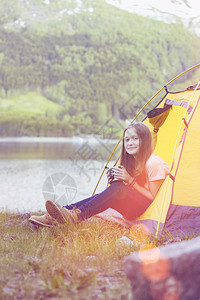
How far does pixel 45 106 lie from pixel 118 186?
133794mm

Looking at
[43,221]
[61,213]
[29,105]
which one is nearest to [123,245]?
[61,213]

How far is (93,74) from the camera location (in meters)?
156

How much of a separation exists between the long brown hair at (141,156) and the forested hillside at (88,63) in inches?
4242

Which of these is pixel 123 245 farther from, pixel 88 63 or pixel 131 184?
pixel 88 63

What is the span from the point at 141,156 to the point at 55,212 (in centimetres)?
139

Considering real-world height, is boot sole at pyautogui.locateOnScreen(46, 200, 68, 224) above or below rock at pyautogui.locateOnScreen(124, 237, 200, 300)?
below

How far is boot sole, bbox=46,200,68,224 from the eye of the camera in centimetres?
416

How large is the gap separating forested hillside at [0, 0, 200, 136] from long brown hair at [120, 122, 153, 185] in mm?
107751

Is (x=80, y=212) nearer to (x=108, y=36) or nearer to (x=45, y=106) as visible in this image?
(x=45, y=106)

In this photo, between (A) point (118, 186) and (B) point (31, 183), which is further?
(B) point (31, 183)

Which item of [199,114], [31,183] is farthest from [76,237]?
[31,183]

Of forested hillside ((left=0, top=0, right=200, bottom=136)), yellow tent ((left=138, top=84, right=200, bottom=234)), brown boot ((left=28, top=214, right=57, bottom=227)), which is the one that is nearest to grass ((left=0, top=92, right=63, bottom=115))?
forested hillside ((left=0, top=0, right=200, bottom=136))

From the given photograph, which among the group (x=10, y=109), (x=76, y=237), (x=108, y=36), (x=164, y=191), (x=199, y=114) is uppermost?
(x=108, y=36)

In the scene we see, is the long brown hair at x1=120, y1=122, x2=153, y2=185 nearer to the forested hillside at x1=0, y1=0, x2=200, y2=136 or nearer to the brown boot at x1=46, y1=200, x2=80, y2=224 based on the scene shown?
the brown boot at x1=46, y1=200, x2=80, y2=224
